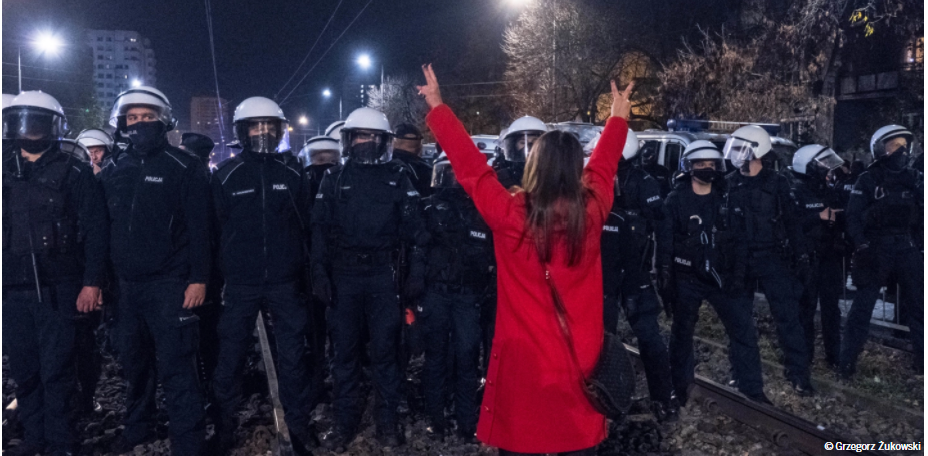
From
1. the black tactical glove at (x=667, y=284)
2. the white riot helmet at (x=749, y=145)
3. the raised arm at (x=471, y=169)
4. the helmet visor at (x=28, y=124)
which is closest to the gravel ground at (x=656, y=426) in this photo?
the black tactical glove at (x=667, y=284)

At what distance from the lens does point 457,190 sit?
17.9ft

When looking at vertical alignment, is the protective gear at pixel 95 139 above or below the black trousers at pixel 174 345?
above

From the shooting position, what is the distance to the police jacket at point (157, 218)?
4.71 metres

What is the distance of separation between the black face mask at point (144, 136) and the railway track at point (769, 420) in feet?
15.4

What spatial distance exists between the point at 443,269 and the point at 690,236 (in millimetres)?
2173

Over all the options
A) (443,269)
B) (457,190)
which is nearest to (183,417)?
(443,269)

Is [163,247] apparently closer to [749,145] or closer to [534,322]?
[534,322]

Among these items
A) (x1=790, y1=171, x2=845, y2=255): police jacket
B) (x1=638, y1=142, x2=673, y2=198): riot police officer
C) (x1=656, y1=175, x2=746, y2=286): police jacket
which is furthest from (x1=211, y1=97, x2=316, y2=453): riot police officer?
(x1=790, y1=171, x2=845, y2=255): police jacket

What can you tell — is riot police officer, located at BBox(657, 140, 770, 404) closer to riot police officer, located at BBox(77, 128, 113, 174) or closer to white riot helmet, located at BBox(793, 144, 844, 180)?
white riot helmet, located at BBox(793, 144, 844, 180)

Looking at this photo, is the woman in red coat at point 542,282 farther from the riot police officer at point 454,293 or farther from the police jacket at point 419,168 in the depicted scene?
the police jacket at point 419,168

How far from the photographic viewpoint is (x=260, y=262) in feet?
16.7

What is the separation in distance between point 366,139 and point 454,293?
4.50 ft

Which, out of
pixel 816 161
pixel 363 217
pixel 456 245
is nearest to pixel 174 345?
pixel 363 217

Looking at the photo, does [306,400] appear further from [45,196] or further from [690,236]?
[690,236]
